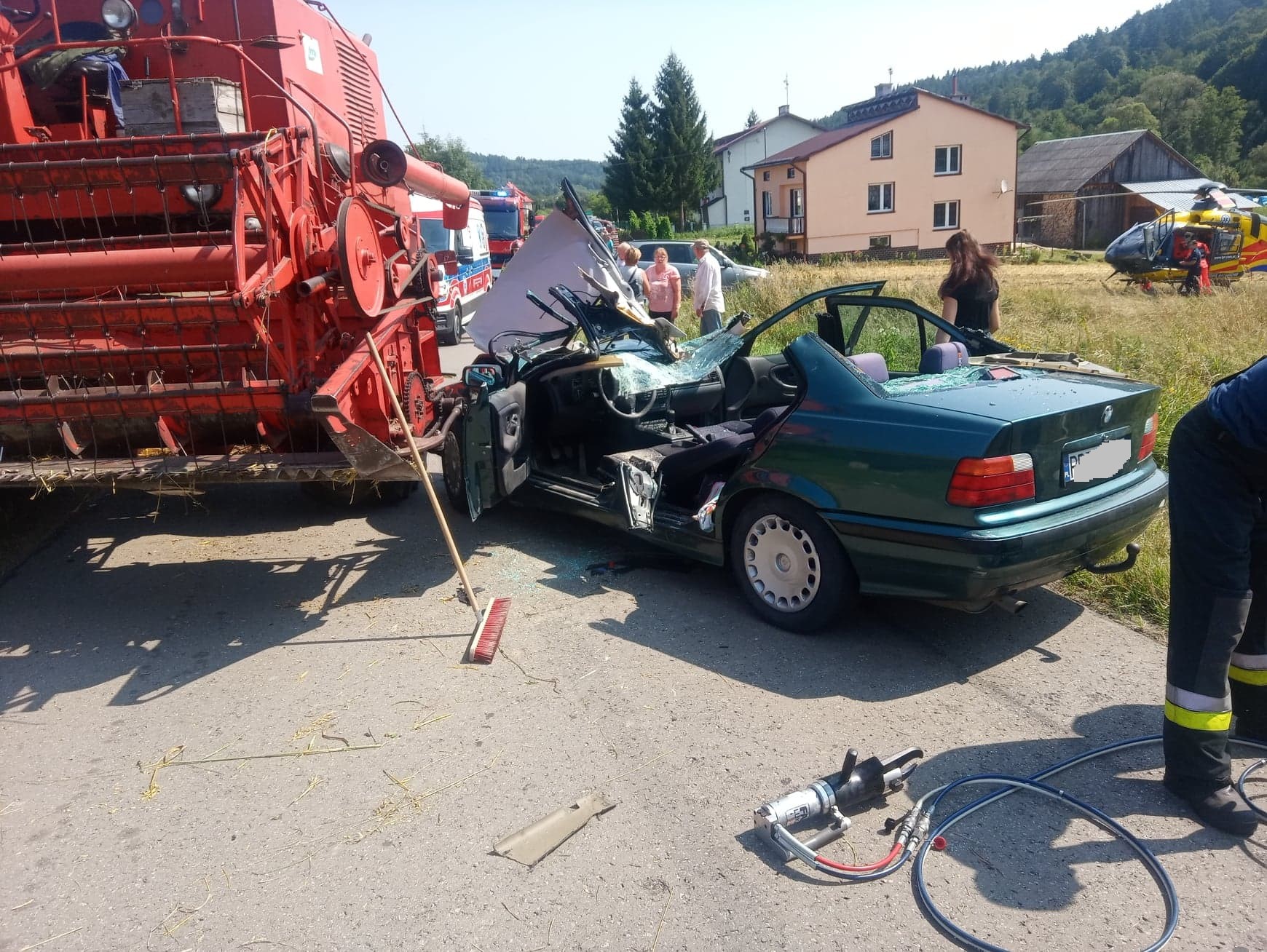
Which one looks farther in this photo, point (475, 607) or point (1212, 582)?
point (475, 607)

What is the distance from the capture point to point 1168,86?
75812mm

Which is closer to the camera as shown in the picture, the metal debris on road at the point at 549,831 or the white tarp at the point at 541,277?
the metal debris on road at the point at 549,831

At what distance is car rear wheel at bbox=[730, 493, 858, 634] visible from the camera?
4172 millimetres

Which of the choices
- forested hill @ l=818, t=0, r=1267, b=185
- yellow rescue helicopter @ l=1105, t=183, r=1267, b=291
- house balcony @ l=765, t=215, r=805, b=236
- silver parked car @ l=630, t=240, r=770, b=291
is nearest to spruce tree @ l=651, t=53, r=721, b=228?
house balcony @ l=765, t=215, r=805, b=236

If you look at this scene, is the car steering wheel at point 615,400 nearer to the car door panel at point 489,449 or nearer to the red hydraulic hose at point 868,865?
the car door panel at point 489,449

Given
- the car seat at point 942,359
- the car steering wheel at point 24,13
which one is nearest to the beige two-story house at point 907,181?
the car steering wheel at point 24,13

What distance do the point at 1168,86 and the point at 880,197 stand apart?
5198 centimetres

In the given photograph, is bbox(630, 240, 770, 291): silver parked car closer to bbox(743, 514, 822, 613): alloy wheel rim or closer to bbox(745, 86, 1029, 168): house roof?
bbox(743, 514, 822, 613): alloy wheel rim

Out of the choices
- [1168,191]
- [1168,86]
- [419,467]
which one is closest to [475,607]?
[419,467]

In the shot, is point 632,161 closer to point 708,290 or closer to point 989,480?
point 708,290

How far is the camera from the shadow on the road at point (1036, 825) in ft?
8.95

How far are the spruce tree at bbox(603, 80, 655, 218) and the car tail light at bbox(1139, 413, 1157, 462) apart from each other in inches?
2226

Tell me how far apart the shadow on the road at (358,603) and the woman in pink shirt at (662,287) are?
6.79 m

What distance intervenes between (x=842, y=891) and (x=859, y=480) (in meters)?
1.82
